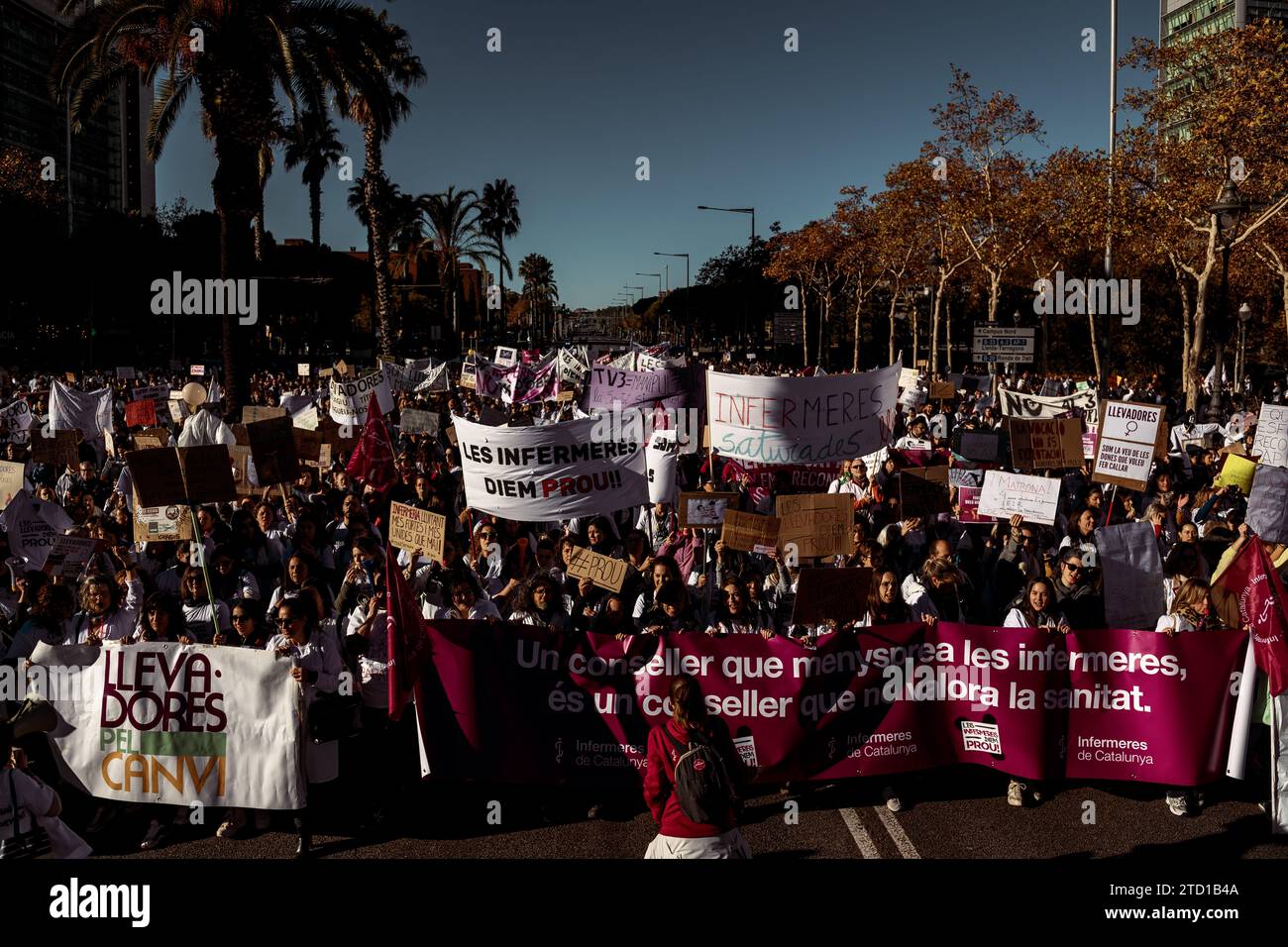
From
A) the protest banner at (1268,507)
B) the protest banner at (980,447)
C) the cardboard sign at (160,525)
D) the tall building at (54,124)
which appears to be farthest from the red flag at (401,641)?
the tall building at (54,124)

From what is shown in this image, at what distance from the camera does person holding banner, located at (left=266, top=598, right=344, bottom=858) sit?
638 centimetres

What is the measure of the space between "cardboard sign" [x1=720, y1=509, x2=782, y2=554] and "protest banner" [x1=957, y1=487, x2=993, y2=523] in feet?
9.64

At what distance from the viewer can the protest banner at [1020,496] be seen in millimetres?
9812

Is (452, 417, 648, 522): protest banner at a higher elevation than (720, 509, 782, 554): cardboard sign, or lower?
higher

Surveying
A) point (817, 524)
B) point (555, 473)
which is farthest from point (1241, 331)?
point (555, 473)

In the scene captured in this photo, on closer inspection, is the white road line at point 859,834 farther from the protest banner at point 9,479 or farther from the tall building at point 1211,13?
the tall building at point 1211,13

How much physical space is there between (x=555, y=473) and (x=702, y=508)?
4.43 feet

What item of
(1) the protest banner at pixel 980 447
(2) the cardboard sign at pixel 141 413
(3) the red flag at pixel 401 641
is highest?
(2) the cardboard sign at pixel 141 413

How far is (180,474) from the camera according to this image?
865 centimetres

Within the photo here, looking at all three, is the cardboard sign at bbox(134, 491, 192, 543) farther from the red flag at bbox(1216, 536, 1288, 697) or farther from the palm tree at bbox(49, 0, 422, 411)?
the palm tree at bbox(49, 0, 422, 411)

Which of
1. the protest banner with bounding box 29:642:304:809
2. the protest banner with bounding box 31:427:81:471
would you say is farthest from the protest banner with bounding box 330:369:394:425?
the protest banner with bounding box 29:642:304:809

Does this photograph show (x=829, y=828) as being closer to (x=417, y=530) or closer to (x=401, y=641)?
(x=401, y=641)

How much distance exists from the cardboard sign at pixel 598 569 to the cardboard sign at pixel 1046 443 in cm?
560

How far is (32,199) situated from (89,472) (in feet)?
137
